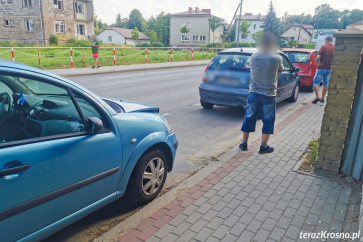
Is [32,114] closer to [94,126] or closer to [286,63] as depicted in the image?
[94,126]

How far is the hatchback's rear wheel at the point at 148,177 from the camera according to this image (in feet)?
10.8

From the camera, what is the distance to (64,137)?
8.36 feet

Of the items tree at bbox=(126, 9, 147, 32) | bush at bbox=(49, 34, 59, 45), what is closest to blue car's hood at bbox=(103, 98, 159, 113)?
bush at bbox=(49, 34, 59, 45)

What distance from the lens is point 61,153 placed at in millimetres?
2416

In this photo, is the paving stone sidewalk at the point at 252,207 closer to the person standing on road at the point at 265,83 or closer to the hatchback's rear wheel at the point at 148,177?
the hatchback's rear wheel at the point at 148,177

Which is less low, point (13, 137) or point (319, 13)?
point (319, 13)

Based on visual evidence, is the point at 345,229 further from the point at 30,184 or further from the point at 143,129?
the point at 30,184

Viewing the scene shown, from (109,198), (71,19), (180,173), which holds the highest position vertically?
(71,19)

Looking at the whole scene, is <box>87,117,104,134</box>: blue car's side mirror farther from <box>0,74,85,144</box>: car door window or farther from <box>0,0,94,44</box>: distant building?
<box>0,0,94,44</box>: distant building

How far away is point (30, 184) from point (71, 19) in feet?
149

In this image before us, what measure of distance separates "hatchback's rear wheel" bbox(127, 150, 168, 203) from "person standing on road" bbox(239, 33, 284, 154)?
2046 mm

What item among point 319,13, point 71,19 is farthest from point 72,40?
point 319,13

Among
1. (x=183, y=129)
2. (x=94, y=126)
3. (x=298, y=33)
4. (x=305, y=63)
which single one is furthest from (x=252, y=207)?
(x=298, y=33)

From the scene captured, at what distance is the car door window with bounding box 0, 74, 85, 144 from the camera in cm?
246
